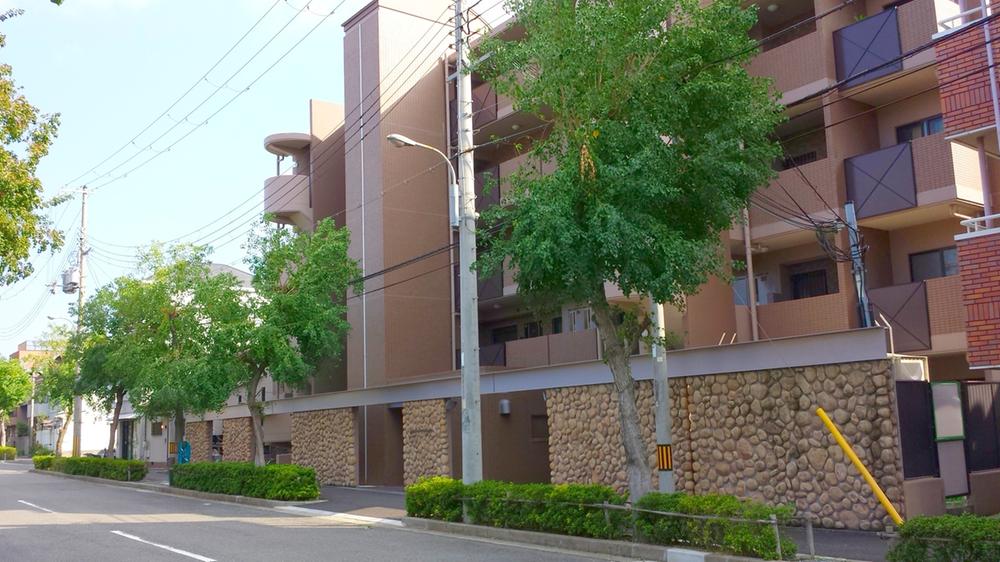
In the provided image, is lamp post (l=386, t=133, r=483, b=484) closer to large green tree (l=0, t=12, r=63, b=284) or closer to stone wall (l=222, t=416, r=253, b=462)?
large green tree (l=0, t=12, r=63, b=284)

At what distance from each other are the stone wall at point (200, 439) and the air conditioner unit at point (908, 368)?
32444mm

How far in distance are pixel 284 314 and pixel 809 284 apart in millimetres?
15354

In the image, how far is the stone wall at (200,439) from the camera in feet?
132

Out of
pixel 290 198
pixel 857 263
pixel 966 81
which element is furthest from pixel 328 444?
pixel 966 81

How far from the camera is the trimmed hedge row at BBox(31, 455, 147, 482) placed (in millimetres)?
37438

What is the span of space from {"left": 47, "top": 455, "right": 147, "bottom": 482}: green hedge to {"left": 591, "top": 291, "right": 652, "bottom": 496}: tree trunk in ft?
95.5

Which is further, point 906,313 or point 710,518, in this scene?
point 906,313

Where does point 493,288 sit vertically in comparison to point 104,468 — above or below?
above

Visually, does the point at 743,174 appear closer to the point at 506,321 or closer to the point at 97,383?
the point at 506,321

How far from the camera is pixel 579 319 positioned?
2797 cm

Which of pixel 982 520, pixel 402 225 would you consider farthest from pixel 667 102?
pixel 402 225

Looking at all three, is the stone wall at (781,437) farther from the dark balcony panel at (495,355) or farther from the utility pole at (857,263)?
the dark balcony panel at (495,355)

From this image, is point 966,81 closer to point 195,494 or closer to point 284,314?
point 284,314

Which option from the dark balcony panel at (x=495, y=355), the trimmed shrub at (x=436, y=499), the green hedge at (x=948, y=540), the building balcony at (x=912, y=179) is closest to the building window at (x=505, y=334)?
the dark balcony panel at (x=495, y=355)
